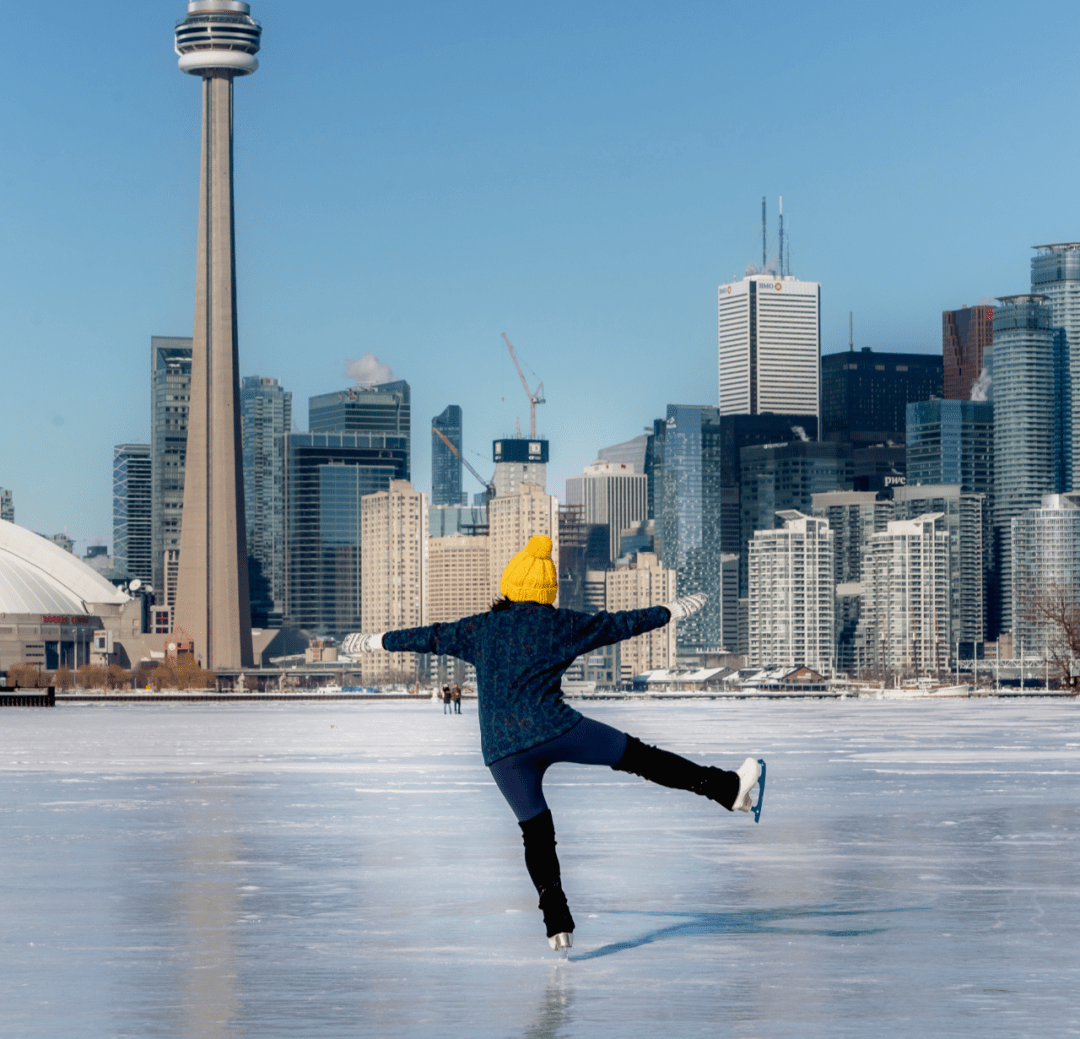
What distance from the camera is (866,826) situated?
17703mm

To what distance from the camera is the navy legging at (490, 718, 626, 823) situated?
32.3 ft

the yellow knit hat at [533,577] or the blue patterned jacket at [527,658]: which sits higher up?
the yellow knit hat at [533,577]

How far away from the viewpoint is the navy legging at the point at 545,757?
9844mm

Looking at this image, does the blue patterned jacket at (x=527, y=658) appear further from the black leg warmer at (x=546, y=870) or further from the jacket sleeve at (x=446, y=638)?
the black leg warmer at (x=546, y=870)

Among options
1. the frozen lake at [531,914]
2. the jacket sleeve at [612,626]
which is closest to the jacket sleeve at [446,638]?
the jacket sleeve at [612,626]

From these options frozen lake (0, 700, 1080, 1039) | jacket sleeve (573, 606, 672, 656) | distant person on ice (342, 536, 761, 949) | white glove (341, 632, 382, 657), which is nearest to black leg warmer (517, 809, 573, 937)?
distant person on ice (342, 536, 761, 949)

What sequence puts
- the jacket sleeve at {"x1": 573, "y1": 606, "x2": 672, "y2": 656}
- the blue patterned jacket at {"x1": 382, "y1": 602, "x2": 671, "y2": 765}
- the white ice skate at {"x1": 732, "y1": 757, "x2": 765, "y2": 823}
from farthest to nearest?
1. the white ice skate at {"x1": 732, "y1": 757, "x2": 765, "y2": 823}
2. the blue patterned jacket at {"x1": 382, "y1": 602, "x2": 671, "y2": 765}
3. the jacket sleeve at {"x1": 573, "y1": 606, "x2": 672, "y2": 656}

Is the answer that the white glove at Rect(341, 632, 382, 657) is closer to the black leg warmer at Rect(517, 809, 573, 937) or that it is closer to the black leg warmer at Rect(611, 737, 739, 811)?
the black leg warmer at Rect(517, 809, 573, 937)

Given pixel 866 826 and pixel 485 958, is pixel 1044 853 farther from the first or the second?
pixel 485 958

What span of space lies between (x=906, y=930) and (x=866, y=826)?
6.97m

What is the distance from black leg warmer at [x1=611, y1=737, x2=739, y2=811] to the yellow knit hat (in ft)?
2.95

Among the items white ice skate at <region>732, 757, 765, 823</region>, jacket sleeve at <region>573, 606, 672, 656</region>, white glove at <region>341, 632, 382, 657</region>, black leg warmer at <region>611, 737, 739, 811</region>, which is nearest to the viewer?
jacket sleeve at <region>573, 606, 672, 656</region>

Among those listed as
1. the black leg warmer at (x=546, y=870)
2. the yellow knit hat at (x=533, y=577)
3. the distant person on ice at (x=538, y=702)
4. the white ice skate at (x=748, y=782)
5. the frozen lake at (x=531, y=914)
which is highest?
the yellow knit hat at (x=533, y=577)

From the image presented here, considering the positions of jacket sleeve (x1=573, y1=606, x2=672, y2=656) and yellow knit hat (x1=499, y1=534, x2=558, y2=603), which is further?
yellow knit hat (x1=499, y1=534, x2=558, y2=603)
